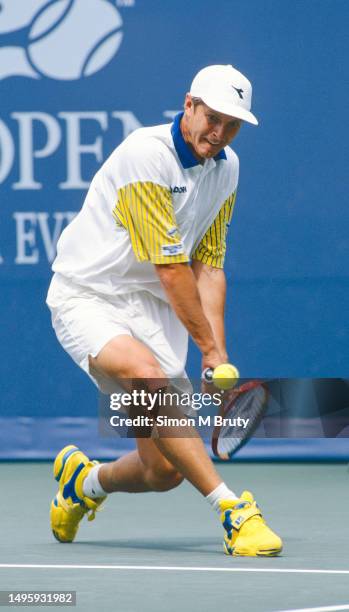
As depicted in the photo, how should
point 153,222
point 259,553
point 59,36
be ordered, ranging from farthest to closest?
point 59,36 < point 153,222 < point 259,553

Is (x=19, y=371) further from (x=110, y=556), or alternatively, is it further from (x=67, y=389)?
(x=110, y=556)

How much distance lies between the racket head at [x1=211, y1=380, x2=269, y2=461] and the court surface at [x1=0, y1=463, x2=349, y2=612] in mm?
328

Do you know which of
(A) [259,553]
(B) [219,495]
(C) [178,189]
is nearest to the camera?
(A) [259,553]

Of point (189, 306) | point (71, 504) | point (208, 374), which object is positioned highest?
point (189, 306)

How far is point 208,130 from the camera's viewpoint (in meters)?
5.52

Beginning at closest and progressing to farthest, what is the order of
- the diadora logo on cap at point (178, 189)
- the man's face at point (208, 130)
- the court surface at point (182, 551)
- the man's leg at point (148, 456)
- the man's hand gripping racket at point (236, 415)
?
the court surface at point (182, 551), the man's leg at point (148, 456), the man's face at point (208, 130), the diadora logo on cap at point (178, 189), the man's hand gripping racket at point (236, 415)

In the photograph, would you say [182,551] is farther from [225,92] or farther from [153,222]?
[225,92]

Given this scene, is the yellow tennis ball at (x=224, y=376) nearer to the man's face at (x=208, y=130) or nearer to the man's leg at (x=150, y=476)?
the man's leg at (x=150, y=476)

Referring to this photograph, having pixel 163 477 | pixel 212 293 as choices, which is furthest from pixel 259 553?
pixel 212 293

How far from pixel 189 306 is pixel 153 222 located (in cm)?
31

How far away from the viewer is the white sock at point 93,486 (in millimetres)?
5812

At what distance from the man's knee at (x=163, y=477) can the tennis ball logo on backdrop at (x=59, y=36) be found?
124 inches

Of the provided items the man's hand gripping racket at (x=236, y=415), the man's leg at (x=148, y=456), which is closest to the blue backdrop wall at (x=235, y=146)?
the man's hand gripping racket at (x=236, y=415)

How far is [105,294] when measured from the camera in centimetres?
575
